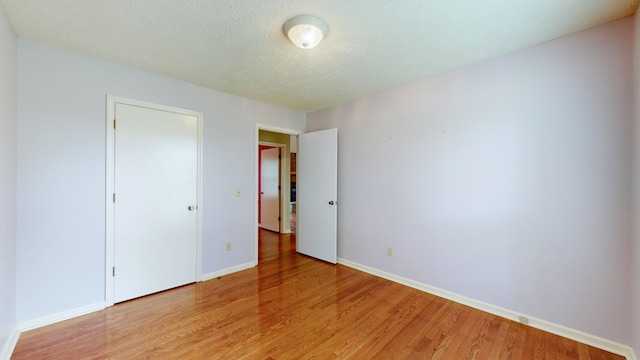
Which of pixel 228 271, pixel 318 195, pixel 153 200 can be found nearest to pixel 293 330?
pixel 228 271

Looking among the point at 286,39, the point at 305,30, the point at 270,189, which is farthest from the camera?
the point at 270,189

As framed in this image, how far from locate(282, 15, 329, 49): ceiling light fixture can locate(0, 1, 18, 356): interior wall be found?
174cm

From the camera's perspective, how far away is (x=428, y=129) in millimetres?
2678

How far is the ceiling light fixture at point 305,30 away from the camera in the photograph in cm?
→ 167

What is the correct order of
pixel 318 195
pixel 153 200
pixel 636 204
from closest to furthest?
pixel 636 204 < pixel 153 200 < pixel 318 195

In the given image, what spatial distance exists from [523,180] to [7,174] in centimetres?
380

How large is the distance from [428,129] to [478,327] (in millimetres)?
1847

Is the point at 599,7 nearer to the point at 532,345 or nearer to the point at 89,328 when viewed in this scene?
the point at 532,345

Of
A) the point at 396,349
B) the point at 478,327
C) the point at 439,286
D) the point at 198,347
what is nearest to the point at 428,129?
the point at 439,286

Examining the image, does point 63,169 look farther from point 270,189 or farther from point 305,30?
point 270,189

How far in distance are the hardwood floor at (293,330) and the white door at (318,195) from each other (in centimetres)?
94

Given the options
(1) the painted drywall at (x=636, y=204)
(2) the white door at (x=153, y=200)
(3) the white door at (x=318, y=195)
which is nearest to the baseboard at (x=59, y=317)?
(2) the white door at (x=153, y=200)

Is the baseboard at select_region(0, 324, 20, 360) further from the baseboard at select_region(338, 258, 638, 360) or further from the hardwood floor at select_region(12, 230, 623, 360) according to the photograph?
the baseboard at select_region(338, 258, 638, 360)

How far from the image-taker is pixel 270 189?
227 inches
